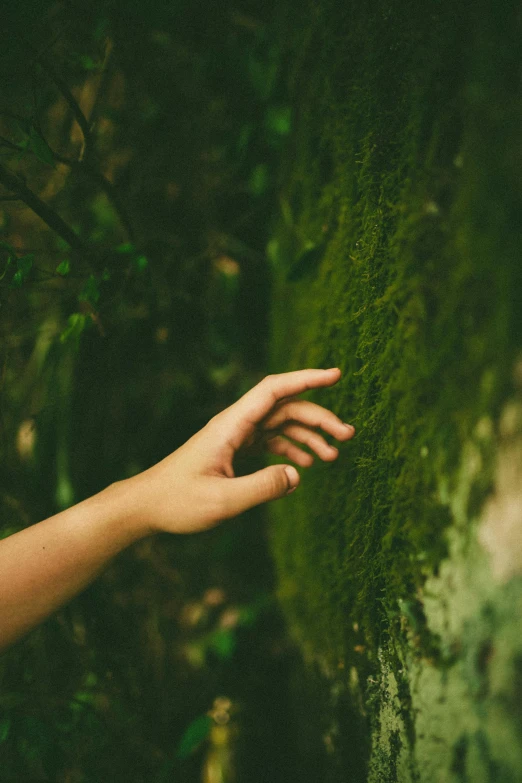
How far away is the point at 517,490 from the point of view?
410mm

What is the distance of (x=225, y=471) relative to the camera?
29.1 inches

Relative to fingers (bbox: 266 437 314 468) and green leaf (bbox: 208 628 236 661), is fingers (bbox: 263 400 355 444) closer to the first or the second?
fingers (bbox: 266 437 314 468)

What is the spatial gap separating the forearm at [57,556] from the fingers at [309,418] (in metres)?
0.28

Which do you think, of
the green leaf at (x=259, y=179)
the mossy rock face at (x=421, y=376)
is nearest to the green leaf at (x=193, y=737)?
the mossy rock face at (x=421, y=376)

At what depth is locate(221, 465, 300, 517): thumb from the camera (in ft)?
2.22

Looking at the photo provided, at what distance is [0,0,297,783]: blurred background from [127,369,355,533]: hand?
0.31 m

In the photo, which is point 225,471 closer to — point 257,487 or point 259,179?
point 257,487

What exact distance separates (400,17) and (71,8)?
0.73 meters

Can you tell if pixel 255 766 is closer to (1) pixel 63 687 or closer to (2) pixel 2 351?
(1) pixel 63 687

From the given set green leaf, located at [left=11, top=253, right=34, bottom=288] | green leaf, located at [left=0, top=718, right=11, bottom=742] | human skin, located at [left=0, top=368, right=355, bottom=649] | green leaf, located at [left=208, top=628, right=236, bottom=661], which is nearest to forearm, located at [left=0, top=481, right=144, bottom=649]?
human skin, located at [left=0, top=368, right=355, bottom=649]

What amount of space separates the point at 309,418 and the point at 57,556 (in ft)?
1.52

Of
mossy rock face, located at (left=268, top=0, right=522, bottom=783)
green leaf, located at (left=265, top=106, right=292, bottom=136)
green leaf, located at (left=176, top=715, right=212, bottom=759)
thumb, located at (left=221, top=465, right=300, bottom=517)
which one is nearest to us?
mossy rock face, located at (left=268, top=0, right=522, bottom=783)

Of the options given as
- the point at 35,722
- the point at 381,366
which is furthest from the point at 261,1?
the point at 35,722

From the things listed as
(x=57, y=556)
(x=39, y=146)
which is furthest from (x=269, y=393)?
(x=39, y=146)
